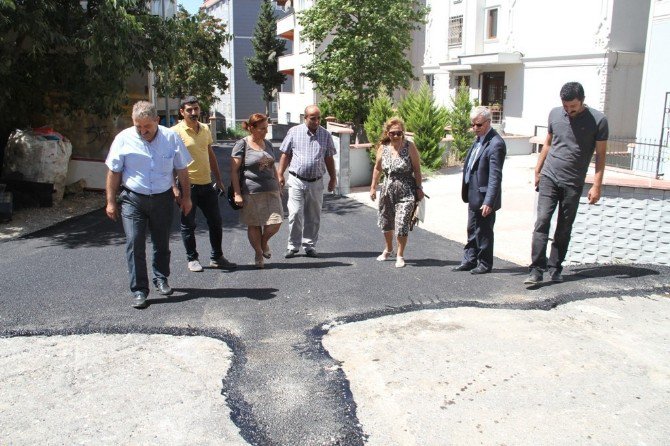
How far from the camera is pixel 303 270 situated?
6293 millimetres

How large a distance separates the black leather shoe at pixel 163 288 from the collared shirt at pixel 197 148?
1.04 m

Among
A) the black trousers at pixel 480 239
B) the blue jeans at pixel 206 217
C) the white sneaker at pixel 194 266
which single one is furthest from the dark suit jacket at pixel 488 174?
the white sneaker at pixel 194 266

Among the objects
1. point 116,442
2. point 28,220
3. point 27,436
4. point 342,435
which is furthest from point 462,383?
point 28,220

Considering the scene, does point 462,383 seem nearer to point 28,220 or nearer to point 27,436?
point 27,436

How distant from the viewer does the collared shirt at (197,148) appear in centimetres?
584

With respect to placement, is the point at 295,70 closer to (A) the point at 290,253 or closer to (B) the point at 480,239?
(A) the point at 290,253

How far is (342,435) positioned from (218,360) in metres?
1.25

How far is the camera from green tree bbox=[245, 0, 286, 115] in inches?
1726

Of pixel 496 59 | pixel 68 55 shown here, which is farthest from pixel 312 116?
pixel 496 59

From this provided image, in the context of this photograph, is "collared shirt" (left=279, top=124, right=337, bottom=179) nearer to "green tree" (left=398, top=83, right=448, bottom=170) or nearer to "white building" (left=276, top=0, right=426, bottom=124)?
"green tree" (left=398, top=83, right=448, bottom=170)

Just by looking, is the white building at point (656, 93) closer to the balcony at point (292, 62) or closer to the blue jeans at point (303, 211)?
the blue jeans at point (303, 211)

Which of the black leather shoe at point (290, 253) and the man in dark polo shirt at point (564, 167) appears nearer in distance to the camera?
the man in dark polo shirt at point (564, 167)

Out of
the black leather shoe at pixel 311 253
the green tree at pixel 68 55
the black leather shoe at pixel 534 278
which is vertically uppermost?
the green tree at pixel 68 55

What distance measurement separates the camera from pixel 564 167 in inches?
216
